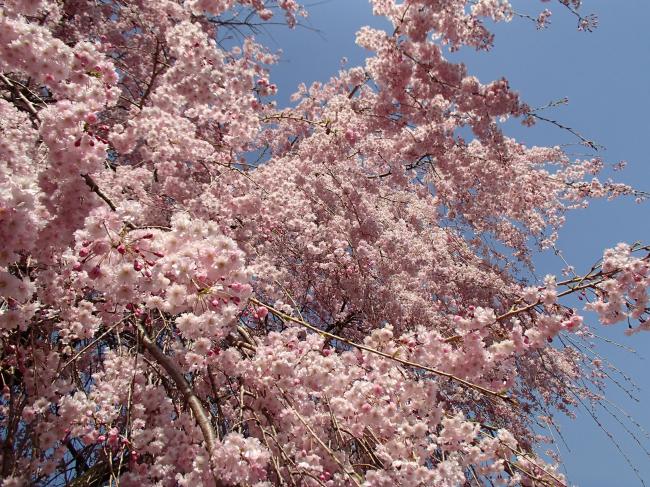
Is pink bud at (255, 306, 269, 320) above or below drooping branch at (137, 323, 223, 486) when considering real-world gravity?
above

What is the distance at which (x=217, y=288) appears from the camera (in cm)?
196

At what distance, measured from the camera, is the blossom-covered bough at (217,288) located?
214 centimetres

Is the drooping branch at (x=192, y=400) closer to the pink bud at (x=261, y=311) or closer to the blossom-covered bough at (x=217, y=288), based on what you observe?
the blossom-covered bough at (x=217, y=288)

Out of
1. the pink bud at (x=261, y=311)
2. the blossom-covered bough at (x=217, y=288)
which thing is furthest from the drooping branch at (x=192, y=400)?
the pink bud at (x=261, y=311)

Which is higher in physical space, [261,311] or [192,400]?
[261,311]

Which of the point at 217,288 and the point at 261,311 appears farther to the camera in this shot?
the point at 261,311

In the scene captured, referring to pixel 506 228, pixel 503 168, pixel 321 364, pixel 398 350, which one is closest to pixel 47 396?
pixel 321 364

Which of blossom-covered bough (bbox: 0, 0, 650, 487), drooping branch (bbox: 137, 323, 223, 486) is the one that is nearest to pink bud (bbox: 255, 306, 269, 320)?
blossom-covered bough (bbox: 0, 0, 650, 487)

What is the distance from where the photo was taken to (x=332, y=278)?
6051 mm

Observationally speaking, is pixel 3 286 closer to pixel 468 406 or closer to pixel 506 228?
pixel 468 406

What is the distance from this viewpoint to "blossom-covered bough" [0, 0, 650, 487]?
214 cm

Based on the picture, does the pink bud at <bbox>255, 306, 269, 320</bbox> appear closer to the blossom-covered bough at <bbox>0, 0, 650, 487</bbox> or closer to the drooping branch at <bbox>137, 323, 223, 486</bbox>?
the blossom-covered bough at <bbox>0, 0, 650, 487</bbox>

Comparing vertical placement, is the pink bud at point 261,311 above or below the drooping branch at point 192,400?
above

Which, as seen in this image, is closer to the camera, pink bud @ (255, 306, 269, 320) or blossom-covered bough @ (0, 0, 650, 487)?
blossom-covered bough @ (0, 0, 650, 487)
